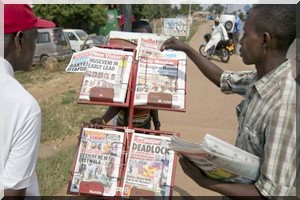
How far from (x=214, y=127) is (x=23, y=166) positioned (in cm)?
480

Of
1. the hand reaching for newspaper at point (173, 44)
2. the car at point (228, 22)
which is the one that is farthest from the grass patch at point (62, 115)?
the car at point (228, 22)

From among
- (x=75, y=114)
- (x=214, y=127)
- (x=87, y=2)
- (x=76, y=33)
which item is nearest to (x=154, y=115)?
(x=214, y=127)

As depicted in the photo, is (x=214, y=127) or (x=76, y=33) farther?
(x=76, y=33)

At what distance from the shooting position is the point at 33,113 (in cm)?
135

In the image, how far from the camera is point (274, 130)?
131 centimetres

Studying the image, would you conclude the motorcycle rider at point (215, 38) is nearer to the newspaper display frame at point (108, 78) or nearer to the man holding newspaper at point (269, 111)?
the newspaper display frame at point (108, 78)

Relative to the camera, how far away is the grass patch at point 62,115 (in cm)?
542

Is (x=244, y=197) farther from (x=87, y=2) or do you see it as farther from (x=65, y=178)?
(x=87, y=2)

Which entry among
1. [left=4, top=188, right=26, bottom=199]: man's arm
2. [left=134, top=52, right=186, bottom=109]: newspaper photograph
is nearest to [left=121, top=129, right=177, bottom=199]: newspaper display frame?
[left=134, top=52, right=186, bottom=109]: newspaper photograph

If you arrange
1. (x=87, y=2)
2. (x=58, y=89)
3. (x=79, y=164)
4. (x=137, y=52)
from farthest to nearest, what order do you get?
1. (x=87, y=2)
2. (x=58, y=89)
3. (x=137, y=52)
4. (x=79, y=164)

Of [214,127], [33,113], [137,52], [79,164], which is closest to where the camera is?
[33,113]

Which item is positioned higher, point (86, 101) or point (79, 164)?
point (86, 101)

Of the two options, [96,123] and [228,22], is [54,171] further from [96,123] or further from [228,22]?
[228,22]

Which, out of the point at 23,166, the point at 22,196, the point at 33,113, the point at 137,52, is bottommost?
the point at 22,196
